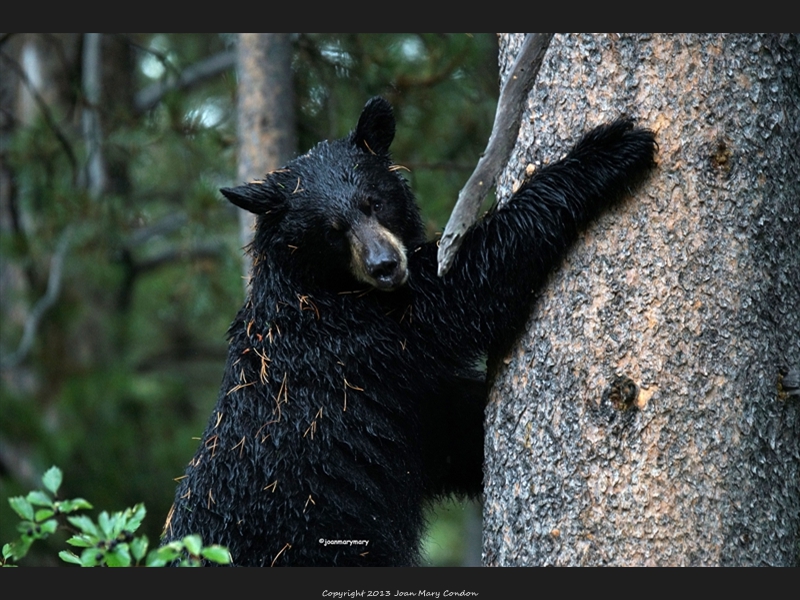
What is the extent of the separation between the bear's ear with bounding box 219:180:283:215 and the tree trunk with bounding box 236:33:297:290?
2768mm

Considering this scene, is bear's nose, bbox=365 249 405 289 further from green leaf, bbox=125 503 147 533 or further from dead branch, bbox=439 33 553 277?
green leaf, bbox=125 503 147 533

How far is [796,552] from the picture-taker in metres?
3.65

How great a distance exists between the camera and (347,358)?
4.36 meters

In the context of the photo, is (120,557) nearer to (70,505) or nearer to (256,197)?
(70,505)

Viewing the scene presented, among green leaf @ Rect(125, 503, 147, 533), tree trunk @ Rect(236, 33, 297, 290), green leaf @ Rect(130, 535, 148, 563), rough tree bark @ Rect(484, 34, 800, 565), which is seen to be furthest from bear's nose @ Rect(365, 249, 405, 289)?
tree trunk @ Rect(236, 33, 297, 290)

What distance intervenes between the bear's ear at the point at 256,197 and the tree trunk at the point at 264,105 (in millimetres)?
2768

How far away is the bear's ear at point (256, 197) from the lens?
4480 millimetres

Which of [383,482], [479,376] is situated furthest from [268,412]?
[479,376]

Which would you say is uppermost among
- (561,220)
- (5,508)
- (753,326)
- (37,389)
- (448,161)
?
(448,161)

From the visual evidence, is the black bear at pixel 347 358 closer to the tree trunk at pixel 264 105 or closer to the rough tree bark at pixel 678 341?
the rough tree bark at pixel 678 341

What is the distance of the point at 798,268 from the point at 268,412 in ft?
8.64

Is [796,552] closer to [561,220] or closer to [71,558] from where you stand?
[561,220]

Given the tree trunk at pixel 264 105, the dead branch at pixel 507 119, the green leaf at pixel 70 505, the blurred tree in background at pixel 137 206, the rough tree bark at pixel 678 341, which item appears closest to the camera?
the green leaf at pixel 70 505

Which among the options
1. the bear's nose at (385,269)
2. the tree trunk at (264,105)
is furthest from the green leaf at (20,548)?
the tree trunk at (264,105)
